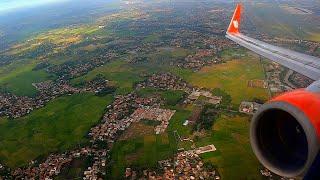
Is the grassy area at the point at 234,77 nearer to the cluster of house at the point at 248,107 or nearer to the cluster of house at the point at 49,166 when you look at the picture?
the cluster of house at the point at 248,107

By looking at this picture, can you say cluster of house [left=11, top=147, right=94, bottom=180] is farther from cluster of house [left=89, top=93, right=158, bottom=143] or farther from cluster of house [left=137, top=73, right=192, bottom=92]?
cluster of house [left=137, top=73, right=192, bottom=92]

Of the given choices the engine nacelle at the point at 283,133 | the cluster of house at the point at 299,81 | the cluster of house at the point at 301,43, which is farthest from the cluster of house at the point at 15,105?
the cluster of house at the point at 301,43

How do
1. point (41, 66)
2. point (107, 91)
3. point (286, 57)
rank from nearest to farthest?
point (286, 57), point (107, 91), point (41, 66)

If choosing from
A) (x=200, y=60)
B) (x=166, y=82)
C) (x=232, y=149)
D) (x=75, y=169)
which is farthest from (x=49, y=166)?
(x=200, y=60)

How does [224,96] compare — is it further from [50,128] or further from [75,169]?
[75,169]

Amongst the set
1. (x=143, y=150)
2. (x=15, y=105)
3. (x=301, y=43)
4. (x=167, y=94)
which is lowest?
(x=15, y=105)

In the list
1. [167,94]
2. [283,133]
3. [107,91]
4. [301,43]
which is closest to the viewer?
[283,133]

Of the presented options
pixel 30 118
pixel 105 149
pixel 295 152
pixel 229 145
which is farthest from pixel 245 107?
pixel 295 152
